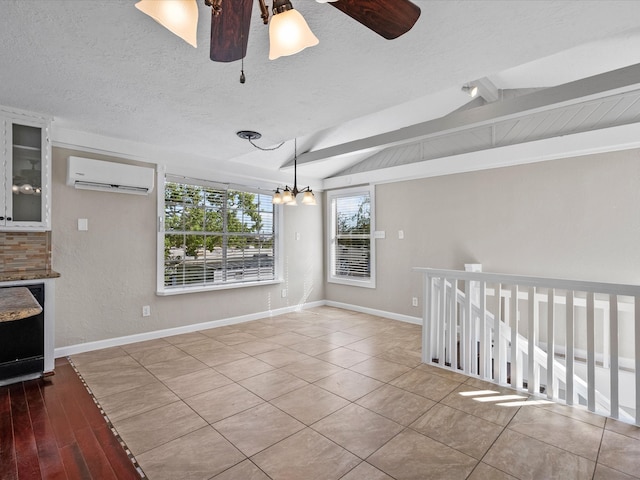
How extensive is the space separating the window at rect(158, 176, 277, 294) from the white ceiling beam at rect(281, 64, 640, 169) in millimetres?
1913

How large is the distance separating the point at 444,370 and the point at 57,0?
3947mm

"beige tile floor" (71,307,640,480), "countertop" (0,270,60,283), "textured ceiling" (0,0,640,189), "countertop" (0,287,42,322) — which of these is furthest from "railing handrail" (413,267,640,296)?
"countertop" (0,270,60,283)

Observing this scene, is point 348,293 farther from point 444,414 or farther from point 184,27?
point 184,27

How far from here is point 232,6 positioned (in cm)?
132

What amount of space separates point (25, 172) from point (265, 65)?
2.66m

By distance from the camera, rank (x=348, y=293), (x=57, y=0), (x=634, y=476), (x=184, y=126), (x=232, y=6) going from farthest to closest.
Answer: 1. (x=348, y=293)
2. (x=184, y=126)
3. (x=634, y=476)
4. (x=57, y=0)
5. (x=232, y=6)

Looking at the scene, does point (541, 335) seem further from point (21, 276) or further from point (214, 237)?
point (21, 276)

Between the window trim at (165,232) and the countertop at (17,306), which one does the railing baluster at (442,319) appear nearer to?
the window trim at (165,232)

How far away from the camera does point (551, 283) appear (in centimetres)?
264

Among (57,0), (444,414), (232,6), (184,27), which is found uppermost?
(57,0)

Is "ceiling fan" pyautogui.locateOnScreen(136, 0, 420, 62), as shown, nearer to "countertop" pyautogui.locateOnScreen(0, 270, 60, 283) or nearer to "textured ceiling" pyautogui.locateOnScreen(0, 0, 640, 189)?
"textured ceiling" pyautogui.locateOnScreen(0, 0, 640, 189)

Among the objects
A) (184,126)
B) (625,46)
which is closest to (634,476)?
(625,46)

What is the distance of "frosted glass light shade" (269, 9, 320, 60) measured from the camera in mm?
1244

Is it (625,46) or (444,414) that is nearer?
(444,414)
